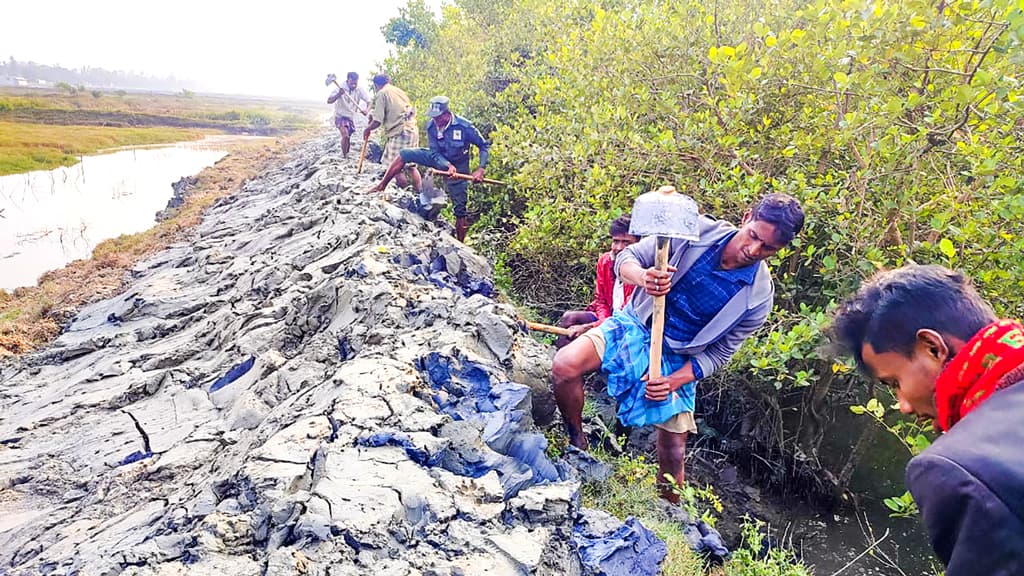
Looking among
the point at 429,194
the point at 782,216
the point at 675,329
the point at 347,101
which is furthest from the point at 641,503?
the point at 347,101

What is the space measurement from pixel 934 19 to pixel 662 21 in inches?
92.8

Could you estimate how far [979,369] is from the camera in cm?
121

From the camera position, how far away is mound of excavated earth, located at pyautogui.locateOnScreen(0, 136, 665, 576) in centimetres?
217

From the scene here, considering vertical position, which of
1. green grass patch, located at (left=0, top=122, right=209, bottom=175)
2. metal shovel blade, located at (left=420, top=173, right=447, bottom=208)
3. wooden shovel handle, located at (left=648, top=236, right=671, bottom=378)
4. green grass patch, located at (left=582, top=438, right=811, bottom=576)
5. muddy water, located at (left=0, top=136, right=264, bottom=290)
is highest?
wooden shovel handle, located at (left=648, top=236, right=671, bottom=378)

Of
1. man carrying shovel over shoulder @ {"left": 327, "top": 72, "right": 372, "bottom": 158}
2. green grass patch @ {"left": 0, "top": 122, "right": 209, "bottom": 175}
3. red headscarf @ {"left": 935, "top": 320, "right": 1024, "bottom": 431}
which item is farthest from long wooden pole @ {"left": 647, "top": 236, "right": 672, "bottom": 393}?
green grass patch @ {"left": 0, "top": 122, "right": 209, "bottom": 175}

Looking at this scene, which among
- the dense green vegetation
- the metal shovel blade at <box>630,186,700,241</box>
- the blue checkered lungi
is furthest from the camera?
the blue checkered lungi

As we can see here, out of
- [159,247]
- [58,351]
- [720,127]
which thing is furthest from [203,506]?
[159,247]

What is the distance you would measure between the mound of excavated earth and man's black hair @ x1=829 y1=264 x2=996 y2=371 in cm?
133

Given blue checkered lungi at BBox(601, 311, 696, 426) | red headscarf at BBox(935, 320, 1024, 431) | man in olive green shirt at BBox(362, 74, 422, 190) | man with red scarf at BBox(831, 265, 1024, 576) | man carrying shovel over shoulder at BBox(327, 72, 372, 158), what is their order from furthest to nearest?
1. man carrying shovel over shoulder at BBox(327, 72, 372, 158)
2. man in olive green shirt at BBox(362, 74, 422, 190)
3. blue checkered lungi at BBox(601, 311, 696, 426)
4. red headscarf at BBox(935, 320, 1024, 431)
5. man with red scarf at BBox(831, 265, 1024, 576)

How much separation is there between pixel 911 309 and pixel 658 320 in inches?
63.8

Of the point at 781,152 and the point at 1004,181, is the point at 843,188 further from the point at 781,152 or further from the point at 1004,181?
the point at 1004,181

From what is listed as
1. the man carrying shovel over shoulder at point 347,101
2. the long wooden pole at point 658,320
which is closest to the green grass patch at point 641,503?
the long wooden pole at point 658,320

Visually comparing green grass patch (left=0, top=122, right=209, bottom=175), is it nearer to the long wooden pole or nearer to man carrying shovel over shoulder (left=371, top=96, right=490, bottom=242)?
man carrying shovel over shoulder (left=371, top=96, right=490, bottom=242)

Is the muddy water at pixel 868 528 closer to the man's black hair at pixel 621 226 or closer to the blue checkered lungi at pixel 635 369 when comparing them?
the blue checkered lungi at pixel 635 369
